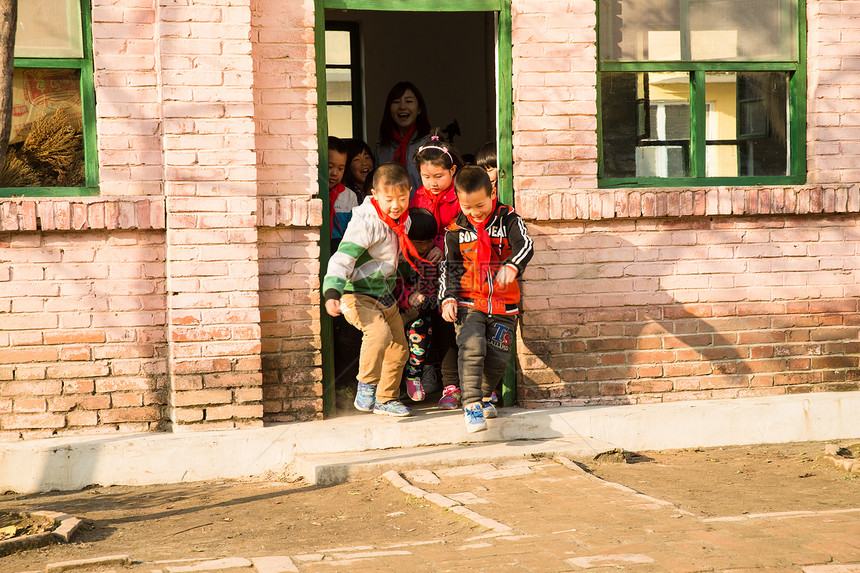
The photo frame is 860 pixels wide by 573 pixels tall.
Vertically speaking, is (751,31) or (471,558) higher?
(751,31)

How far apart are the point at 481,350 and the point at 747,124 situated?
2.44 meters

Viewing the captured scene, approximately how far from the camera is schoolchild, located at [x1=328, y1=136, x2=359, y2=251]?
595cm

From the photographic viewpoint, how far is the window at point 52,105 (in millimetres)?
5148

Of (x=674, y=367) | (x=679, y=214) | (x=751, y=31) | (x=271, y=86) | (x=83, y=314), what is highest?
(x=751, y=31)

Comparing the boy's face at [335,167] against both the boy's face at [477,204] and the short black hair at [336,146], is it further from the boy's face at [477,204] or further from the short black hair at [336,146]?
the boy's face at [477,204]

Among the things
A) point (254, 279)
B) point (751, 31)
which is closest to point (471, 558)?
point (254, 279)

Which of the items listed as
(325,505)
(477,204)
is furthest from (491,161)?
(325,505)

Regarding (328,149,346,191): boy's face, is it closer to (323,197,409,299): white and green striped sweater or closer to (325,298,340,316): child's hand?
(323,197,409,299): white and green striped sweater

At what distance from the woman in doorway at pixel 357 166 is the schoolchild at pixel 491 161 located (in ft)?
2.81

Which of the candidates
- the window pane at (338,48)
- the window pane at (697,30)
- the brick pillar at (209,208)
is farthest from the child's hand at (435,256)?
the window pane at (338,48)

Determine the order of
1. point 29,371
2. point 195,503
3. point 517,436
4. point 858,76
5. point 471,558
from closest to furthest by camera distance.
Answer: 1. point 471,558
2. point 195,503
3. point 29,371
4. point 517,436
5. point 858,76

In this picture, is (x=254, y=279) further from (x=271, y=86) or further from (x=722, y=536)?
(x=722, y=536)

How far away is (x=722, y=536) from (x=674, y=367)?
7.40 ft

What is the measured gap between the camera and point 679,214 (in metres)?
5.73
